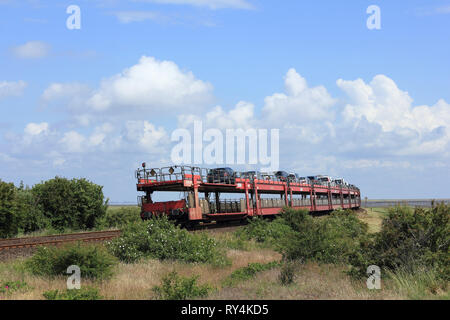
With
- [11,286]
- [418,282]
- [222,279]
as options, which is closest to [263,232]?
[222,279]

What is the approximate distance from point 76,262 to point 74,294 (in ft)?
10.9

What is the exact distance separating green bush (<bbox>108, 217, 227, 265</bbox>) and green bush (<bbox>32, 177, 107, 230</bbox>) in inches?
762

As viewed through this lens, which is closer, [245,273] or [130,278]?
[130,278]

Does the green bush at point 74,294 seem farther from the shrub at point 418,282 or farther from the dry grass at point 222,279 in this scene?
the shrub at point 418,282

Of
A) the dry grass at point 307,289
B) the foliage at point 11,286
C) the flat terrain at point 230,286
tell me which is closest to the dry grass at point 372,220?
the flat terrain at point 230,286

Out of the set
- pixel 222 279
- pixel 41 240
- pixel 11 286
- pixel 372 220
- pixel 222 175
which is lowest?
pixel 372 220

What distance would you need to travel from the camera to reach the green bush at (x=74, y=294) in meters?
10.3

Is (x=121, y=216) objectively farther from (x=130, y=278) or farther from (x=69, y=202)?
(x=130, y=278)

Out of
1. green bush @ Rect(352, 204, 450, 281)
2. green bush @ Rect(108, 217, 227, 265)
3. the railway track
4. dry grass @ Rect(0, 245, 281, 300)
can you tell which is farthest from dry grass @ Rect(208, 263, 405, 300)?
the railway track

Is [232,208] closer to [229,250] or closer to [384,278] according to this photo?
[229,250]

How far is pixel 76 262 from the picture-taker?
13.7m
